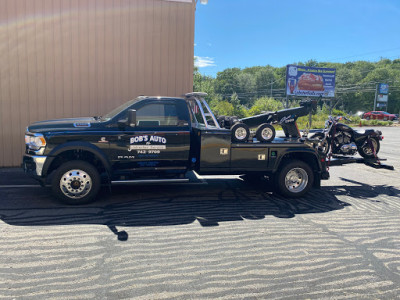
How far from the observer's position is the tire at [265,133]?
6.70 metres

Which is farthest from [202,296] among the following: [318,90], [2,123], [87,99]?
[318,90]

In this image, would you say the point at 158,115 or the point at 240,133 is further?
the point at 240,133

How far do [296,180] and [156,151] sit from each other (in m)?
2.99

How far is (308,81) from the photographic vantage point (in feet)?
120

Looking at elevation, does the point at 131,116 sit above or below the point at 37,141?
above

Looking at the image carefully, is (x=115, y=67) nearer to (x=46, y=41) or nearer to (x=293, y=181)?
(x=46, y=41)

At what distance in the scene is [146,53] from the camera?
9.82 metres

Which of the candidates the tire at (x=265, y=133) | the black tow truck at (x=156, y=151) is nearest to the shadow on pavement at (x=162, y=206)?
the black tow truck at (x=156, y=151)

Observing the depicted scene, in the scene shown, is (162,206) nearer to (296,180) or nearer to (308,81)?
(296,180)

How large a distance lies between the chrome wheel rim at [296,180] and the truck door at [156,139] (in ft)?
7.11

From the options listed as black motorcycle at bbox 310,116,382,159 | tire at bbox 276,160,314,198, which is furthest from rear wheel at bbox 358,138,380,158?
tire at bbox 276,160,314,198

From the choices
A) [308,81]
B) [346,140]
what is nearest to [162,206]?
[346,140]

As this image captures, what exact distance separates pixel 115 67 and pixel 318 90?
31941 mm

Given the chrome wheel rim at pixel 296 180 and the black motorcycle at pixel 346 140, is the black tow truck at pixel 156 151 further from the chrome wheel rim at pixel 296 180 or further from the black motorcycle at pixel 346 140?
the black motorcycle at pixel 346 140
